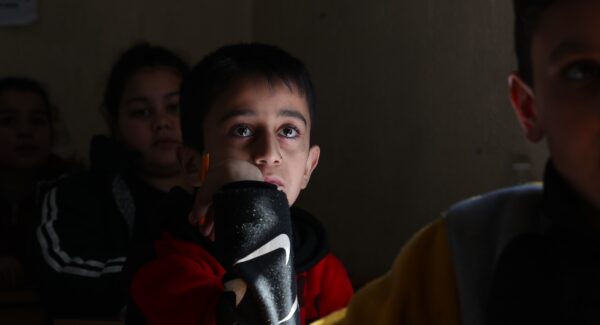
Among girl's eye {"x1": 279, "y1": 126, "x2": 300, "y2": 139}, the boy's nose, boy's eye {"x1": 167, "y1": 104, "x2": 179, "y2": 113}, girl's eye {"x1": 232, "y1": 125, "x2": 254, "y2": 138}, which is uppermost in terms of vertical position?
girl's eye {"x1": 232, "y1": 125, "x2": 254, "y2": 138}

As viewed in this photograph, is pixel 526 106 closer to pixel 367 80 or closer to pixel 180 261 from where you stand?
pixel 180 261

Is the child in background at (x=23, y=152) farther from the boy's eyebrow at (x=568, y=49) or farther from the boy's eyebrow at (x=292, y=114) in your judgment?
the boy's eyebrow at (x=568, y=49)

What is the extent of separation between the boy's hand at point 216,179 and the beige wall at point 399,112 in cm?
72

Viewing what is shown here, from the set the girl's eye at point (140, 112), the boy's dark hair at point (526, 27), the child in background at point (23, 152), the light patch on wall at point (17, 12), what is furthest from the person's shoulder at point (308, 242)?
the light patch on wall at point (17, 12)

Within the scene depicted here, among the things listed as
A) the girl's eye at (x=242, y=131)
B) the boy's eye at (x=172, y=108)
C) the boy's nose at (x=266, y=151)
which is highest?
the girl's eye at (x=242, y=131)

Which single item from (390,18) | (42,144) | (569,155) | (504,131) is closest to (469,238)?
(569,155)

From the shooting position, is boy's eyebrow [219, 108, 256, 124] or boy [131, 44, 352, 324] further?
boy's eyebrow [219, 108, 256, 124]

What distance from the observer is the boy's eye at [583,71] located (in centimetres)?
55

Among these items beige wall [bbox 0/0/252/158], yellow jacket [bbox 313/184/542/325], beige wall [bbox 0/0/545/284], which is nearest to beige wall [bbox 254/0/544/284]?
beige wall [bbox 0/0/545/284]

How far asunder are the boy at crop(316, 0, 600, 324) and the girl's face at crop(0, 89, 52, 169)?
69.0 inches

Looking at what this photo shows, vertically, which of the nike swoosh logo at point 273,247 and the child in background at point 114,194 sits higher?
the nike swoosh logo at point 273,247

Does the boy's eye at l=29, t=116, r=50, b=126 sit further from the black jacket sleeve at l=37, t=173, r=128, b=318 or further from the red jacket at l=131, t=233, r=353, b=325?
the red jacket at l=131, t=233, r=353, b=325

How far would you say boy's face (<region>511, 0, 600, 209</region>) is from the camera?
55 cm

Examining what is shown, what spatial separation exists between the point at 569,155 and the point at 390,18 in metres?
1.24
